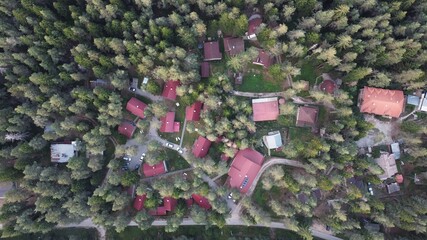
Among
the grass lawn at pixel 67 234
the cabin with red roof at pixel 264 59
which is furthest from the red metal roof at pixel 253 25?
the grass lawn at pixel 67 234

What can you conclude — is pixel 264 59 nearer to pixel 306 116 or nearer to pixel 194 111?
pixel 306 116

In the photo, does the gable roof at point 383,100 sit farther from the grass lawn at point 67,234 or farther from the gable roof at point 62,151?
the grass lawn at point 67,234

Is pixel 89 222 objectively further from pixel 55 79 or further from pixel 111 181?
pixel 55 79

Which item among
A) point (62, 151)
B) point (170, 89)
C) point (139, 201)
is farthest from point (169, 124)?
point (62, 151)

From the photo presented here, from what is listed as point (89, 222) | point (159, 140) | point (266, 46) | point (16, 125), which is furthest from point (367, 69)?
point (16, 125)

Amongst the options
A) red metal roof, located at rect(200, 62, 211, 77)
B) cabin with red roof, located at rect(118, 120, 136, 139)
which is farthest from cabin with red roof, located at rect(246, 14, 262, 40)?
cabin with red roof, located at rect(118, 120, 136, 139)

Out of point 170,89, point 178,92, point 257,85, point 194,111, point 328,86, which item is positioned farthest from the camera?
point 257,85
